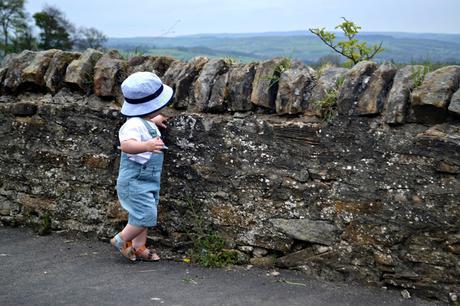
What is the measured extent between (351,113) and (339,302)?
138 centimetres

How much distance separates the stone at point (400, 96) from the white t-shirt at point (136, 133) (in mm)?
1884

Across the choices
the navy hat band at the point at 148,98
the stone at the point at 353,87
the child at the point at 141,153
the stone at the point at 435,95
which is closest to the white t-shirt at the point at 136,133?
the child at the point at 141,153

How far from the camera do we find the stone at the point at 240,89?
14.1ft

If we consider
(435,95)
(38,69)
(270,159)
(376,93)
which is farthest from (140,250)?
(435,95)

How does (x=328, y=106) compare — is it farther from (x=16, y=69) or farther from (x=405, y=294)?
(x=16, y=69)

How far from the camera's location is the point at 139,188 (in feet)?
14.0

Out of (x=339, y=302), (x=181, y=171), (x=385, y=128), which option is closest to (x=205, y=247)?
(x=181, y=171)

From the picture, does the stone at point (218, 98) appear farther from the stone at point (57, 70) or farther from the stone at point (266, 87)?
the stone at point (57, 70)

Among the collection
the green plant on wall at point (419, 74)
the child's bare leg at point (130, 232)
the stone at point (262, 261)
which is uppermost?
the green plant on wall at point (419, 74)

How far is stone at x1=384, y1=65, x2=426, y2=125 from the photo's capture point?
371 cm

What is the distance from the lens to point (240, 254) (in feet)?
14.4

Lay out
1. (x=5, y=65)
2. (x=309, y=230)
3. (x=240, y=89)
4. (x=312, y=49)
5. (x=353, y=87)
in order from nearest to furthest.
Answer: (x=353, y=87) < (x=309, y=230) < (x=240, y=89) < (x=5, y=65) < (x=312, y=49)

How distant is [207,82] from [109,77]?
96cm

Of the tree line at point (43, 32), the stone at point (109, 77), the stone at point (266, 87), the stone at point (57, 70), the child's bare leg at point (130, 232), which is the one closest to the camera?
the stone at point (266, 87)
